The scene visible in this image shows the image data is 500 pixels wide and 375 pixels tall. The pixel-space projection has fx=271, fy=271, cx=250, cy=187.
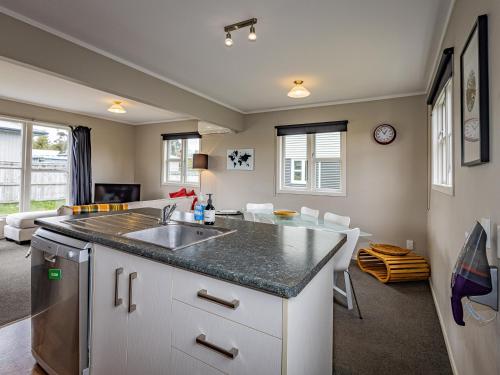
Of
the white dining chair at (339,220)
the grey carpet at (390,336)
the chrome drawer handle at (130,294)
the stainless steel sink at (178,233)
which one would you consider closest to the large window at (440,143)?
the white dining chair at (339,220)

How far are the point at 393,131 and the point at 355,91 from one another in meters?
0.80

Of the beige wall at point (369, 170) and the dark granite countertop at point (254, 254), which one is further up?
the beige wall at point (369, 170)

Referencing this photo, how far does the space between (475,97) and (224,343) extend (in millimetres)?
1528

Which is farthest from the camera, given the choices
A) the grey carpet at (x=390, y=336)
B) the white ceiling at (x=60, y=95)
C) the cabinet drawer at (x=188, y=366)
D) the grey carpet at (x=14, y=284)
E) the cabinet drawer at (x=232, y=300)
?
the white ceiling at (x=60, y=95)

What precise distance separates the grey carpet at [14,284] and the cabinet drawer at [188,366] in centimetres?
209

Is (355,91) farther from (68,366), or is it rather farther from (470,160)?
(68,366)

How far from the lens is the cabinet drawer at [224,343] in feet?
2.97

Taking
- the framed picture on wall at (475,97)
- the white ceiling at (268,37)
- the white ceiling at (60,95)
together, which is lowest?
the framed picture on wall at (475,97)

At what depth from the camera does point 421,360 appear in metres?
1.90

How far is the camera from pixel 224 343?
3.24 ft

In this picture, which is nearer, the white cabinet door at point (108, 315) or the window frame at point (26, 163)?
the white cabinet door at point (108, 315)

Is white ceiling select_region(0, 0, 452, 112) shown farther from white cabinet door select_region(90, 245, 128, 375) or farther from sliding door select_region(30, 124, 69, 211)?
sliding door select_region(30, 124, 69, 211)

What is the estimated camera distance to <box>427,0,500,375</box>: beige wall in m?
1.03

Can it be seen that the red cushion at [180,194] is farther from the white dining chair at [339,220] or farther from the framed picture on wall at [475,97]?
the framed picture on wall at [475,97]
